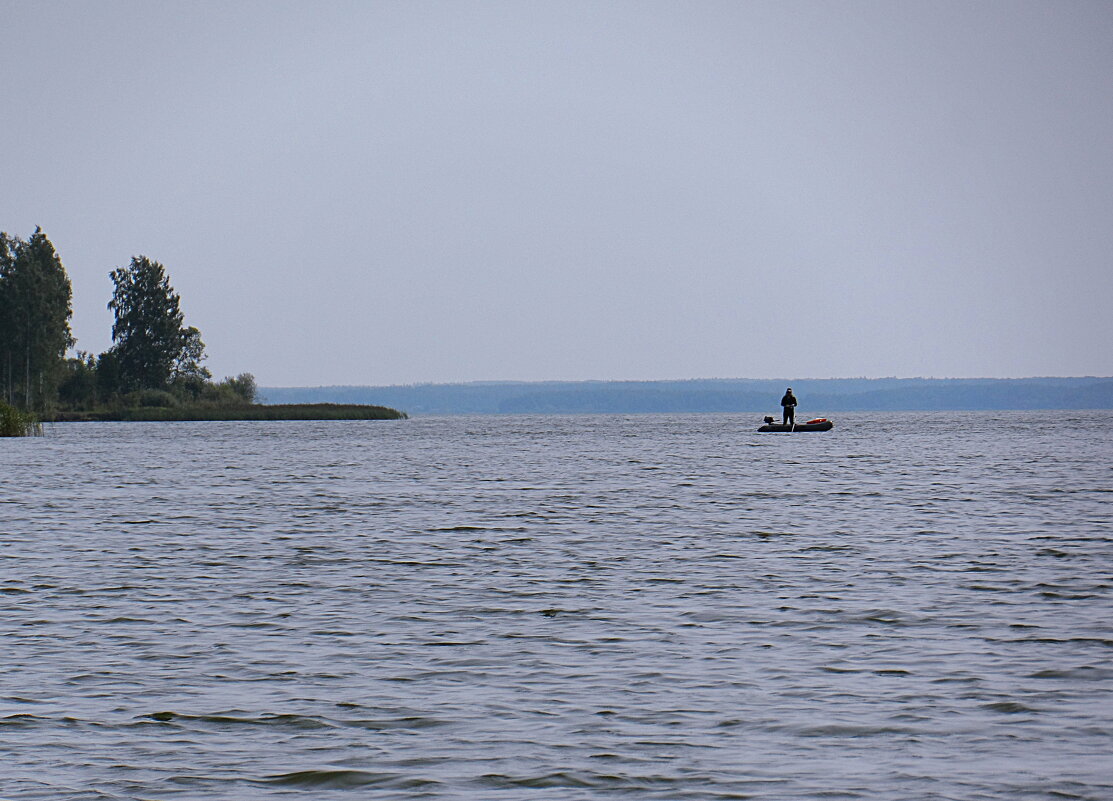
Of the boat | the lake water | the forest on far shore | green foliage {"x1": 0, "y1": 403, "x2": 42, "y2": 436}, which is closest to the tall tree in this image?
the forest on far shore

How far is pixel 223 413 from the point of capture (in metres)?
163

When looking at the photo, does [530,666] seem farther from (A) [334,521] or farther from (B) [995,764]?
(A) [334,521]

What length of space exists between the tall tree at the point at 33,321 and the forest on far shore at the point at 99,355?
10 centimetres

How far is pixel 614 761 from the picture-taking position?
10.5 m

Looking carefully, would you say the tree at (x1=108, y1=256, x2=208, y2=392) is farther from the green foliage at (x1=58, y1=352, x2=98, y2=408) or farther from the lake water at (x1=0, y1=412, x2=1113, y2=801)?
the lake water at (x1=0, y1=412, x2=1113, y2=801)

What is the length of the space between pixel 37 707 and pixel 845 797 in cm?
740

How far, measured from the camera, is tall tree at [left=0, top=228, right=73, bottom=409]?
134 m

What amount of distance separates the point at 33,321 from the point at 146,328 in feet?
73.7

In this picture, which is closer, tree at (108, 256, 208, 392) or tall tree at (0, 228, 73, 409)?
tall tree at (0, 228, 73, 409)

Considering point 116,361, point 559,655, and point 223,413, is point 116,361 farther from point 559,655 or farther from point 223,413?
point 559,655

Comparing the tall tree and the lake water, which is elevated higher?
the tall tree

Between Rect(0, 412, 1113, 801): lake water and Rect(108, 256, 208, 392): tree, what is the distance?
125 meters

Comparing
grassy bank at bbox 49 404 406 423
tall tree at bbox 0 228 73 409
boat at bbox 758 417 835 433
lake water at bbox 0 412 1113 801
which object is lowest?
lake water at bbox 0 412 1113 801

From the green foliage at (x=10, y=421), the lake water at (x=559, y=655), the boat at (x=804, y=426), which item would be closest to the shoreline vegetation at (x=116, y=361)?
the green foliage at (x=10, y=421)
